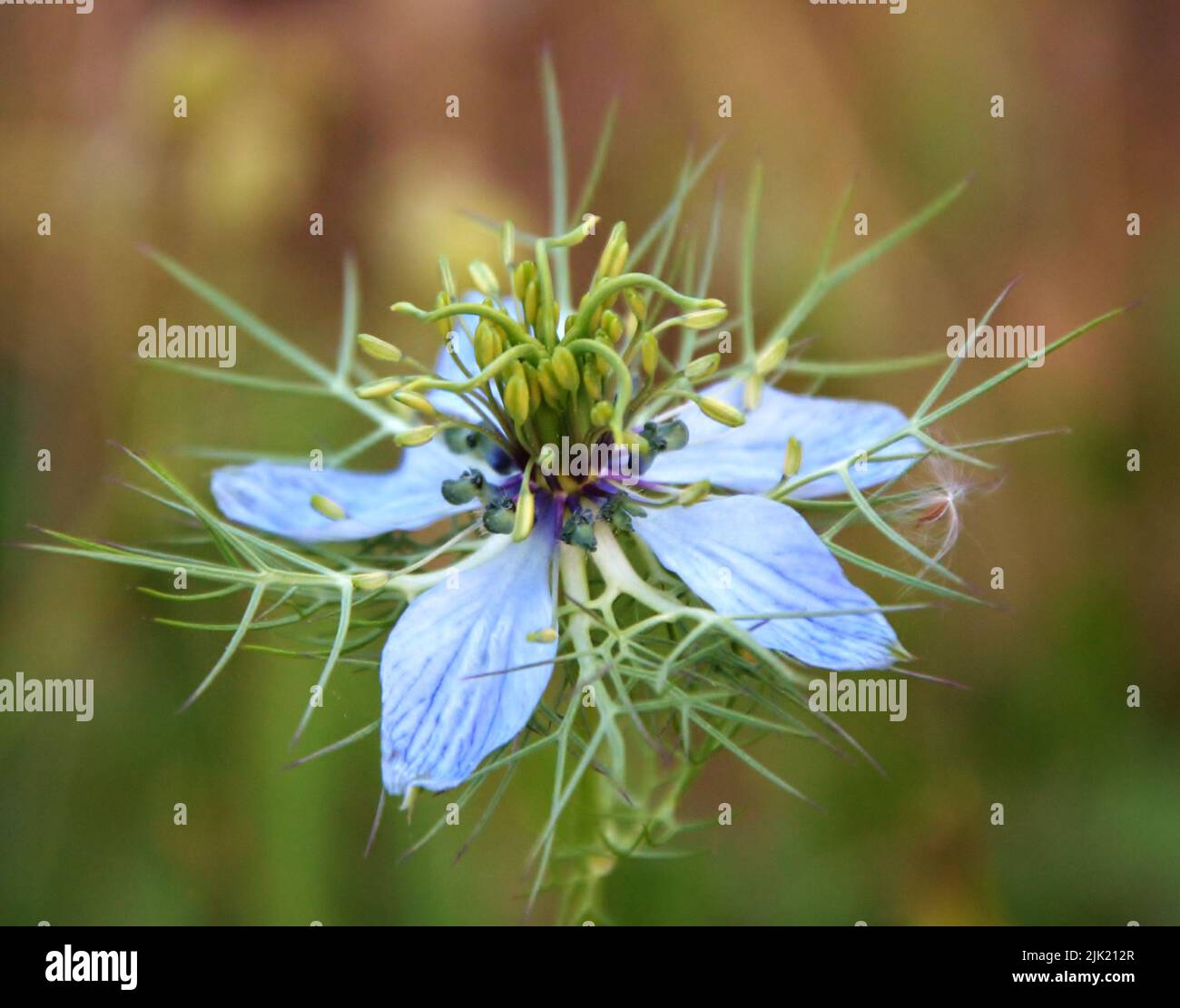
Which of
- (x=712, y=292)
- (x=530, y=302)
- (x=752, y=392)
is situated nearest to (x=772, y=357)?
(x=752, y=392)

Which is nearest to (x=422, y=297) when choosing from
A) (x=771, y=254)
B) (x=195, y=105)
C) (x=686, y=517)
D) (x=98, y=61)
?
(x=195, y=105)

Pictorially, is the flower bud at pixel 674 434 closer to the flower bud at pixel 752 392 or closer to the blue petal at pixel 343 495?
the flower bud at pixel 752 392

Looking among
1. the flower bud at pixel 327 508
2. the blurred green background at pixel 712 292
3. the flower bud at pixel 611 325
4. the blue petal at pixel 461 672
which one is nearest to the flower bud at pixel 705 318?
the flower bud at pixel 611 325

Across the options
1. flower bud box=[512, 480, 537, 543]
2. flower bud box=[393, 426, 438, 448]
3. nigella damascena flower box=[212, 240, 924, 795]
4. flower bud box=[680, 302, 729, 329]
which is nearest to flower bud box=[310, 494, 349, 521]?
nigella damascena flower box=[212, 240, 924, 795]

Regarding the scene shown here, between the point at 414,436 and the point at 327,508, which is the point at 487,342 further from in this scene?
the point at 327,508

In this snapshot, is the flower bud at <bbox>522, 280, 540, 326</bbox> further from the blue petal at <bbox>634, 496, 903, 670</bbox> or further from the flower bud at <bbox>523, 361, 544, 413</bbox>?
the blue petal at <bbox>634, 496, 903, 670</bbox>
